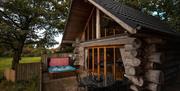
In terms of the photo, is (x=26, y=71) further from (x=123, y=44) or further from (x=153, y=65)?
(x=153, y=65)

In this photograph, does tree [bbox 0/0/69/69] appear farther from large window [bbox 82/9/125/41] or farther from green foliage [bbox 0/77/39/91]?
large window [bbox 82/9/125/41]

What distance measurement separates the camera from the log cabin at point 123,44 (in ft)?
11.8

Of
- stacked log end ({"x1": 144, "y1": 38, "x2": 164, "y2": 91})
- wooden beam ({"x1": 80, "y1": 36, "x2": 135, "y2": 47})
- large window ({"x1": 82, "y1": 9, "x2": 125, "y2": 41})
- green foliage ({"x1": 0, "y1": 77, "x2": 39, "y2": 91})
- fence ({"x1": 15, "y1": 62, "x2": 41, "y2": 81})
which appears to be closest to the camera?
stacked log end ({"x1": 144, "y1": 38, "x2": 164, "y2": 91})

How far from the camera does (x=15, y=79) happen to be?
742 centimetres

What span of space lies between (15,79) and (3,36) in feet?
9.11

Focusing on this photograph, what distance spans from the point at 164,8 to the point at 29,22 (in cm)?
1088

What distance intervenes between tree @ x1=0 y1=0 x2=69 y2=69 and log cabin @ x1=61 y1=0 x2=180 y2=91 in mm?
1586

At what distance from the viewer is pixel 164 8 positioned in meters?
11.3

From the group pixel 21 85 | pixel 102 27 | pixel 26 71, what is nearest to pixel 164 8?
pixel 102 27

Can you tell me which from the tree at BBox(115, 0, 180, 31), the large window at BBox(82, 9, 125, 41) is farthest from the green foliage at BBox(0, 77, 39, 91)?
the tree at BBox(115, 0, 180, 31)

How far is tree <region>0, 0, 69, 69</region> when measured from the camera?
7.99 metres

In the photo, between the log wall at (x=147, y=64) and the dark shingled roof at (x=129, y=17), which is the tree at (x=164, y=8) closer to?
the dark shingled roof at (x=129, y=17)

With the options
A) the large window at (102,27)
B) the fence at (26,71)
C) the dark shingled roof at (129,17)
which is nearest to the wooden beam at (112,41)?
the large window at (102,27)

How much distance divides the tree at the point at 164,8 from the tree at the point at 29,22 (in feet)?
22.0
